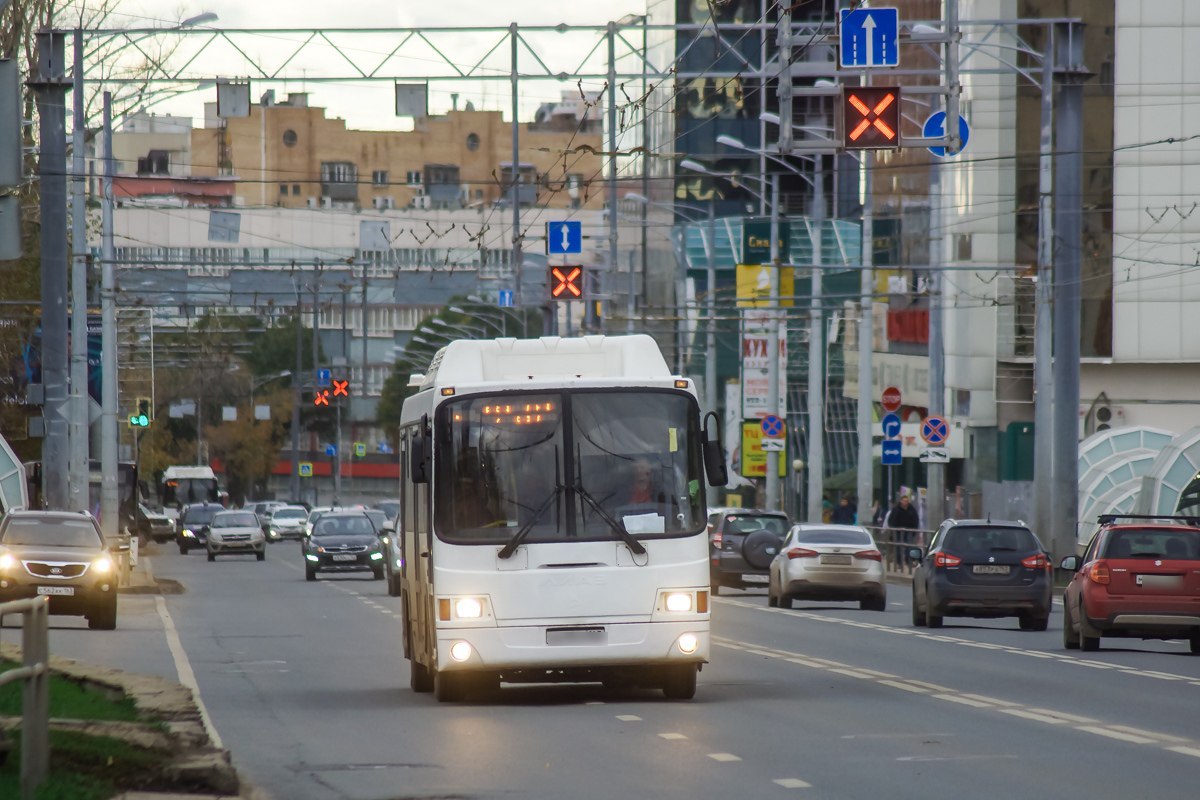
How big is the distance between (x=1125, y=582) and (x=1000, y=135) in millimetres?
40361

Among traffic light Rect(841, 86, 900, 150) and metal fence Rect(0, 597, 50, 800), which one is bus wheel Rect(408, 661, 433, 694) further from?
metal fence Rect(0, 597, 50, 800)

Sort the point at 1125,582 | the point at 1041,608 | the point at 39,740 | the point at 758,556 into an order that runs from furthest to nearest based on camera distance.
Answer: the point at 758,556, the point at 1041,608, the point at 1125,582, the point at 39,740

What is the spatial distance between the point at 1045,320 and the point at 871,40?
582 inches

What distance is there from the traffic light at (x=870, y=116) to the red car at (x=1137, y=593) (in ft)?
16.1

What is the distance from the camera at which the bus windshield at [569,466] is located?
1775 centimetres

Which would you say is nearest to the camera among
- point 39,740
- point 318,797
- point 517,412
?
point 39,740

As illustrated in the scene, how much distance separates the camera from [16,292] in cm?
5519

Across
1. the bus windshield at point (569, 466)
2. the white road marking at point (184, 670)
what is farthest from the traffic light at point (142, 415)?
the bus windshield at point (569, 466)

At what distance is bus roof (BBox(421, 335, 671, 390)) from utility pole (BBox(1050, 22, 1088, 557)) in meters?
18.6

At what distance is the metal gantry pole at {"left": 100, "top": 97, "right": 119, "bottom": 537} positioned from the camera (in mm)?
45969

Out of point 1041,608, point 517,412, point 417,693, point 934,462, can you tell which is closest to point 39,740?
point 517,412

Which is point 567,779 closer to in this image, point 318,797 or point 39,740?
point 318,797

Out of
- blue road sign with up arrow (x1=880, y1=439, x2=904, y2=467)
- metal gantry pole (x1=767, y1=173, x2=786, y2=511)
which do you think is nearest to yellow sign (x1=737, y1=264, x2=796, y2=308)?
metal gantry pole (x1=767, y1=173, x2=786, y2=511)

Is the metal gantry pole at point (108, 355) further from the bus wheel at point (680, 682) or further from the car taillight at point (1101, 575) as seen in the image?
the bus wheel at point (680, 682)
